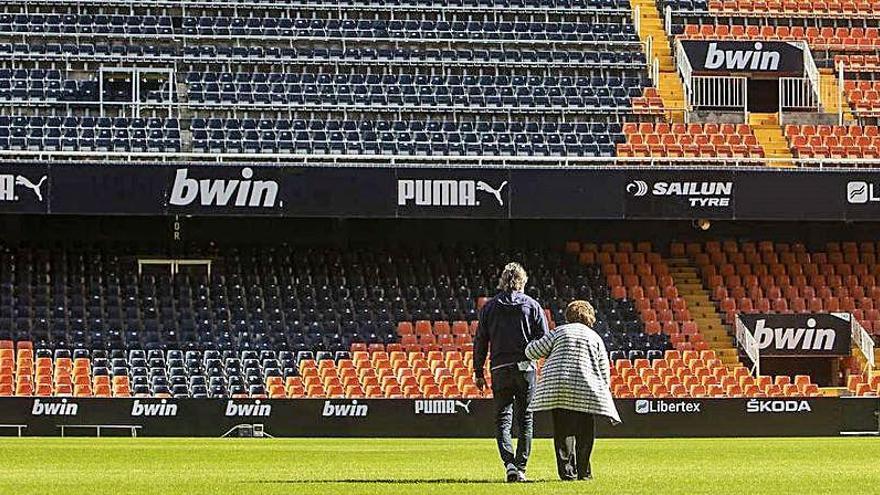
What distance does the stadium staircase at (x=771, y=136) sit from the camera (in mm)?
37688

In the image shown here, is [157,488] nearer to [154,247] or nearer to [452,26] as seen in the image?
[154,247]

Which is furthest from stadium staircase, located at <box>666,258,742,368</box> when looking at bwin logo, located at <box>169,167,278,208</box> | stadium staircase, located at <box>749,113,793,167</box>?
bwin logo, located at <box>169,167,278,208</box>

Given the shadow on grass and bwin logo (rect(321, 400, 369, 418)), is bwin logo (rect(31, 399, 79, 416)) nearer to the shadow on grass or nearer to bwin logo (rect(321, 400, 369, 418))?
bwin logo (rect(321, 400, 369, 418))

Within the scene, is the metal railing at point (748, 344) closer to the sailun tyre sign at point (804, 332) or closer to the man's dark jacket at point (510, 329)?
the sailun tyre sign at point (804, 332)

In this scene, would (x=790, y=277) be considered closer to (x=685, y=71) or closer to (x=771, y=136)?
(x=771, y=136)

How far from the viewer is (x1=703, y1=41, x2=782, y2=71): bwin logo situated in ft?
129

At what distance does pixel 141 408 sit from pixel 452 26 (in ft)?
50.8

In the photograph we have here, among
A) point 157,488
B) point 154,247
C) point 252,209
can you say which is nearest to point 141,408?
point 252,209

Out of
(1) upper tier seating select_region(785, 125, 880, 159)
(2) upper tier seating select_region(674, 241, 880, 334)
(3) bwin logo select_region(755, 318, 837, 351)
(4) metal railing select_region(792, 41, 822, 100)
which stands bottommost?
(3) bwin logo select_region(755, 318, 837, 351)

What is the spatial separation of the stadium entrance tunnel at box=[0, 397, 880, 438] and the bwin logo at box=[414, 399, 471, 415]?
15mm

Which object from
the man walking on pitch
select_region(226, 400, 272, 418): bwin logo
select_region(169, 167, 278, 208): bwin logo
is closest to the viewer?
the man walking on pitch

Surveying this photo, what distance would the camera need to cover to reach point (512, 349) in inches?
537

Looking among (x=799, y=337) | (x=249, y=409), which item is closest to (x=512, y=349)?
(x=249, y=409)

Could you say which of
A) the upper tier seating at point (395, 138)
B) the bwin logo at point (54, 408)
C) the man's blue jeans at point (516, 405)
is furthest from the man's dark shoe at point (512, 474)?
the upper tier seating at point (395, 138)
